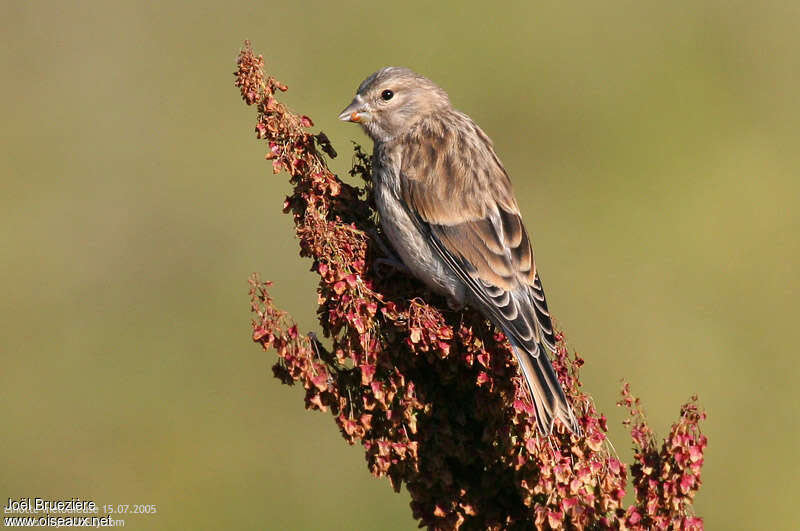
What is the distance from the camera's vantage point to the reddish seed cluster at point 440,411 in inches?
174

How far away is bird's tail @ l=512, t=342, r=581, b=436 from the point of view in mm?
4445

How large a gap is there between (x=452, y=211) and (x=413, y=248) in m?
0.47

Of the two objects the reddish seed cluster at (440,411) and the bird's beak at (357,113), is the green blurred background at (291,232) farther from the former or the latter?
the reddish seed cluster at (440,411)

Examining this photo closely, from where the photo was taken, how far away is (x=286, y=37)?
14711 millimetres

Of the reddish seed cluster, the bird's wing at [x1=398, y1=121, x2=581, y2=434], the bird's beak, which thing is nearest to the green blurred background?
the bird's beak

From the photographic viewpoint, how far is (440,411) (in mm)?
4730

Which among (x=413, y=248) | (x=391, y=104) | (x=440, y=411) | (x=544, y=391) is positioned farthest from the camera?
(x=391, y=104)

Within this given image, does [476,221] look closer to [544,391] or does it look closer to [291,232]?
[544,391]

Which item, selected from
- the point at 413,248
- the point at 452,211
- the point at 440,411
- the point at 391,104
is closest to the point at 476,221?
the point at 452,211

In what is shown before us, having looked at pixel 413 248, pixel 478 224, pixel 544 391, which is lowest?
pixel 544 391

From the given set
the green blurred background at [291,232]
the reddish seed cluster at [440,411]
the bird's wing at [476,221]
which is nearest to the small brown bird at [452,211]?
the bird's wing at [476,221]

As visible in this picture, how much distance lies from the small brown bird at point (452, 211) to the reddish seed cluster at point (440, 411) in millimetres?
255

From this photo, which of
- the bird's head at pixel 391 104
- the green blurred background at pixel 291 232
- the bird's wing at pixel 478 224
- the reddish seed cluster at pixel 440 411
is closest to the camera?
the reddish seed cluster at pixel 440 411

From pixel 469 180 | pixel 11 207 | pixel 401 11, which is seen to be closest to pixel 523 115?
pixel 401 11
